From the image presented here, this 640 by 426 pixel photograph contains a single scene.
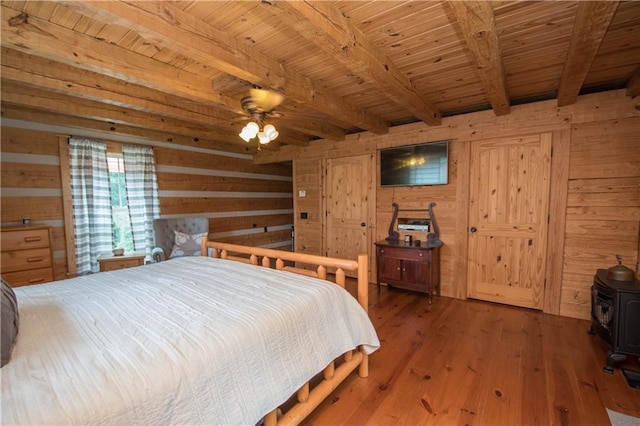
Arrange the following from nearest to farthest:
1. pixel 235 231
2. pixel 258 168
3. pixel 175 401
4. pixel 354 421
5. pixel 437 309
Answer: pixel 175 401 < pixel 354 421 < pixel 437 309 < pixel 235 231 < pixel 258 168

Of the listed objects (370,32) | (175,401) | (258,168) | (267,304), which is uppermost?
(370,32)

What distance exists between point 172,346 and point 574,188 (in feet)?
12.8

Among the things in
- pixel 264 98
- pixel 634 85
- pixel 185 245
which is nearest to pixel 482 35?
pixel 264 98

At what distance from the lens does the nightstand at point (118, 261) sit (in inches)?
132

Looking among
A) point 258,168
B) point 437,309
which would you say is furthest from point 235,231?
point 437,309

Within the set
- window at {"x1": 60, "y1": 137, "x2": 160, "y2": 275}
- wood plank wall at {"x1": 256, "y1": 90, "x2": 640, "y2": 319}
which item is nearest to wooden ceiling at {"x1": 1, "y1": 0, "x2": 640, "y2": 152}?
wood plank wall at {"x1": 256, "y1": 90, "x2": 640, "y2": 319}

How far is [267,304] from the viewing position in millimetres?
1499

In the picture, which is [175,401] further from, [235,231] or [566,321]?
[235,231]

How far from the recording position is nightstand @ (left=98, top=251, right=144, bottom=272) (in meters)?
3.35

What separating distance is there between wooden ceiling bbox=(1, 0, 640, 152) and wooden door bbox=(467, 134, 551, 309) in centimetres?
52

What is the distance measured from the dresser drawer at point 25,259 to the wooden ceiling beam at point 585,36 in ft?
15.8

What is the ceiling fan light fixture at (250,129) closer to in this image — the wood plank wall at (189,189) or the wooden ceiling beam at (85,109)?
the wooden ceiling beam at (85,109)

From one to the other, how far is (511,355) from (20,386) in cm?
299

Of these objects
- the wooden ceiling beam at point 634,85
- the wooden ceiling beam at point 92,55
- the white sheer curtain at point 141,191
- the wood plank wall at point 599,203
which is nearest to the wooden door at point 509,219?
the wood plank wall at point 599,203
